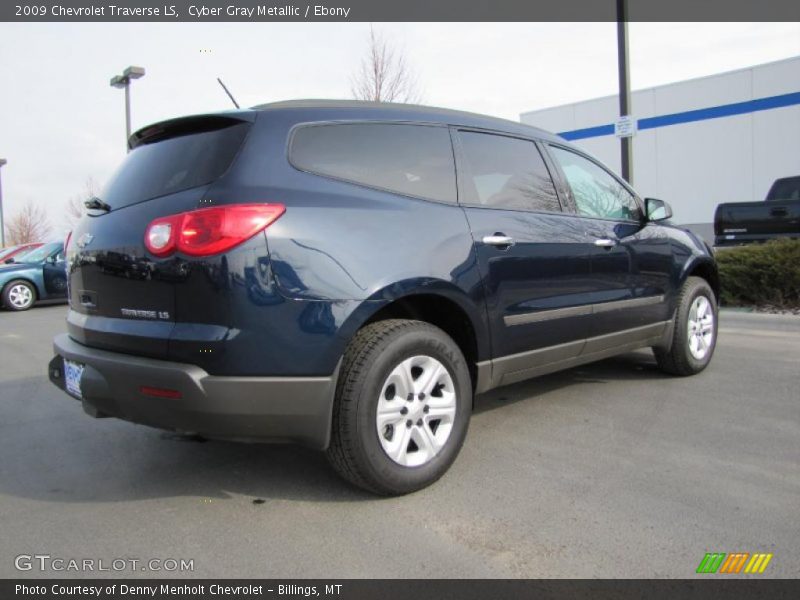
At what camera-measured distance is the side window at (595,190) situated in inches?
164

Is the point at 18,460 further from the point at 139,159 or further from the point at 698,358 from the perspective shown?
the point at 698,358

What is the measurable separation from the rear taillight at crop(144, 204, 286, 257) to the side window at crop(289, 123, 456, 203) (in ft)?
1.12

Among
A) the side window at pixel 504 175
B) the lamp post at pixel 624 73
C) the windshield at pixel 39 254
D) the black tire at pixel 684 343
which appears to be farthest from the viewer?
the windshield at pixel 39 254

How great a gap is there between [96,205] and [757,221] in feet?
32.9

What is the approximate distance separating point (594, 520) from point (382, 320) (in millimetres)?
1266

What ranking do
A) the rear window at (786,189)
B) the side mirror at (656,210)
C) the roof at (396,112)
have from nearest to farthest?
the roof at (396,112) → the side mirror at (656,210) → the rear window at (786,189)

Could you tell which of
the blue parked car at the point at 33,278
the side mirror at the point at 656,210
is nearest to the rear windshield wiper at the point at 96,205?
the side mirror at the point at 656,210

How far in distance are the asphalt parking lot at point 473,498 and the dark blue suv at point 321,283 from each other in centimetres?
34

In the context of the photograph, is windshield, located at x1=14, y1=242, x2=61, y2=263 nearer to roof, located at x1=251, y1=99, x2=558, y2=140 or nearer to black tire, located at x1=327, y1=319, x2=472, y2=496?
roof, located at x1=251, y1=99, x2=558, y2=140

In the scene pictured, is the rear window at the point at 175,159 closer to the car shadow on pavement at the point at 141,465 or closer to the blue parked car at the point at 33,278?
the car shadow on pavement at the point at 141,465

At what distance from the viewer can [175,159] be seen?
9.61ft

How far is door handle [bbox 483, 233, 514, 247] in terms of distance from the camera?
330 cm

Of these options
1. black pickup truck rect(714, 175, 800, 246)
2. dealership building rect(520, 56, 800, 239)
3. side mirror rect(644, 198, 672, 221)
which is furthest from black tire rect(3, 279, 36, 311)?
dealership building rect(520, 56, 800, 239)
